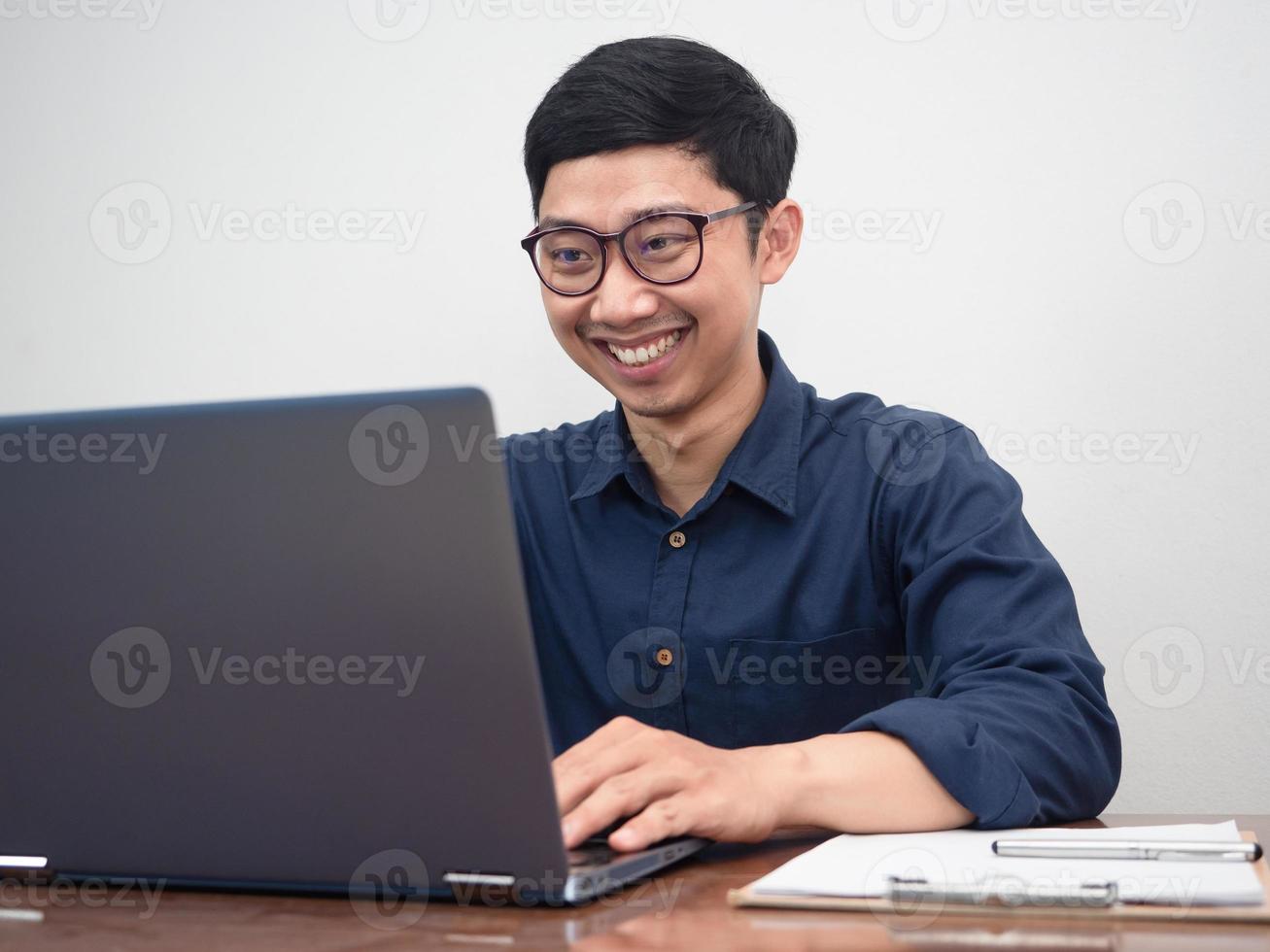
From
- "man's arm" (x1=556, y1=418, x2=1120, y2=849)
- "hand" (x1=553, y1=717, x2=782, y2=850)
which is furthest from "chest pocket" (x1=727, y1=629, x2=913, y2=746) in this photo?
"hand" (x1=553, y1=717, x2=782, y2=850)

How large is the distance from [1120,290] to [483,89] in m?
1.07

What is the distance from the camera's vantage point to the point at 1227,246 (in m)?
1.87

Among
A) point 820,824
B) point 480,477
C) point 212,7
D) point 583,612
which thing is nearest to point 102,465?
point 480,477

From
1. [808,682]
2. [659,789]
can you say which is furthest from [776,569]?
[659,789]

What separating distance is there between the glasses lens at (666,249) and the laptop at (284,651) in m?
0.84

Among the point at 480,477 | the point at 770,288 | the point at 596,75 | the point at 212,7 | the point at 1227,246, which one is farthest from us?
the point at 212,7

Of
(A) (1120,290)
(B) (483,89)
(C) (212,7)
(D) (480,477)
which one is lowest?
(D) (480,477)

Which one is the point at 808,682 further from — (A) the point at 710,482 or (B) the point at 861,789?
(B) the point at 861,789

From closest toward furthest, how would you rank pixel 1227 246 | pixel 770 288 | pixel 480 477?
pixel 480 477, pixel 1227 246, pixel 770 288

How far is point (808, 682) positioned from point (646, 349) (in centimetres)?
45

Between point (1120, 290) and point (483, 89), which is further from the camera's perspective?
point (483, 89)

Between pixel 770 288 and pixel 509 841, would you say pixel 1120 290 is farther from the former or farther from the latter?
pixel 509 841

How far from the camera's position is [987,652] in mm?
1182

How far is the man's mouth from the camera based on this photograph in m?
1.55
